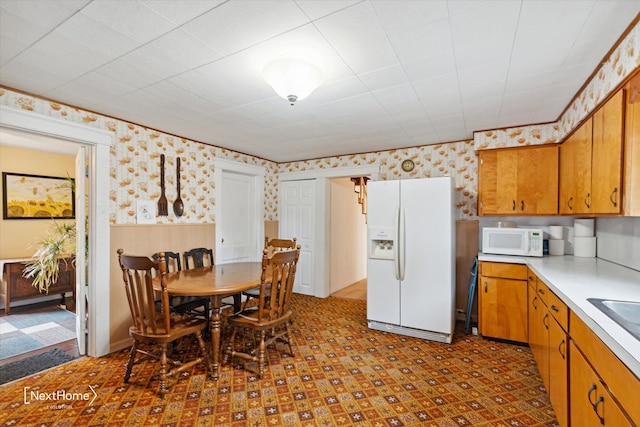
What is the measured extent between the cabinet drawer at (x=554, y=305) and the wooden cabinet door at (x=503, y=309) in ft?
2.23

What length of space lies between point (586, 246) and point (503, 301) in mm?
986

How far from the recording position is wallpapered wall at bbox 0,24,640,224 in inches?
92.4

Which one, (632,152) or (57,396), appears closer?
(632,152)

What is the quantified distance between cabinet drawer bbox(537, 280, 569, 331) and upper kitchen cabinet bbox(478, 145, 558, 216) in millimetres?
1218

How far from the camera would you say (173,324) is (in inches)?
95.2

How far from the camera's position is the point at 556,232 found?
10.6 ft

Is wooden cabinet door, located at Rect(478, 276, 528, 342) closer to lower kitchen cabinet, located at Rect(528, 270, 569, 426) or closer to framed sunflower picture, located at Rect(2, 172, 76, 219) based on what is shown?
lower kitchen cabinet, located at Rect(528, 270, 569, 426)

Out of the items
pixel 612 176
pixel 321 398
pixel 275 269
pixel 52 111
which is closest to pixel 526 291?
pixel 612 176

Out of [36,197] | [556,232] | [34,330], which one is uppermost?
[36,197]

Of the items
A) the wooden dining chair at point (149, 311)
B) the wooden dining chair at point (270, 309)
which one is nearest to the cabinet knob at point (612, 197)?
the wooden dining chair at point (270, 309)

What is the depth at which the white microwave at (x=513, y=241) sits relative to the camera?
3107mm

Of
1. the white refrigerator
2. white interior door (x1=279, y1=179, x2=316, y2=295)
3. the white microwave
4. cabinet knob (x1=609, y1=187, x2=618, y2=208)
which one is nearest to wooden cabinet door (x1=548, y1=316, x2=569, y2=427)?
cabinet knob (x1=609, y1=187, x2=618, y2=208)

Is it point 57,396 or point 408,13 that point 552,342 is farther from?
point 57,396

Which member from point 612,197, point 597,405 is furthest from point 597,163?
point 597,405
